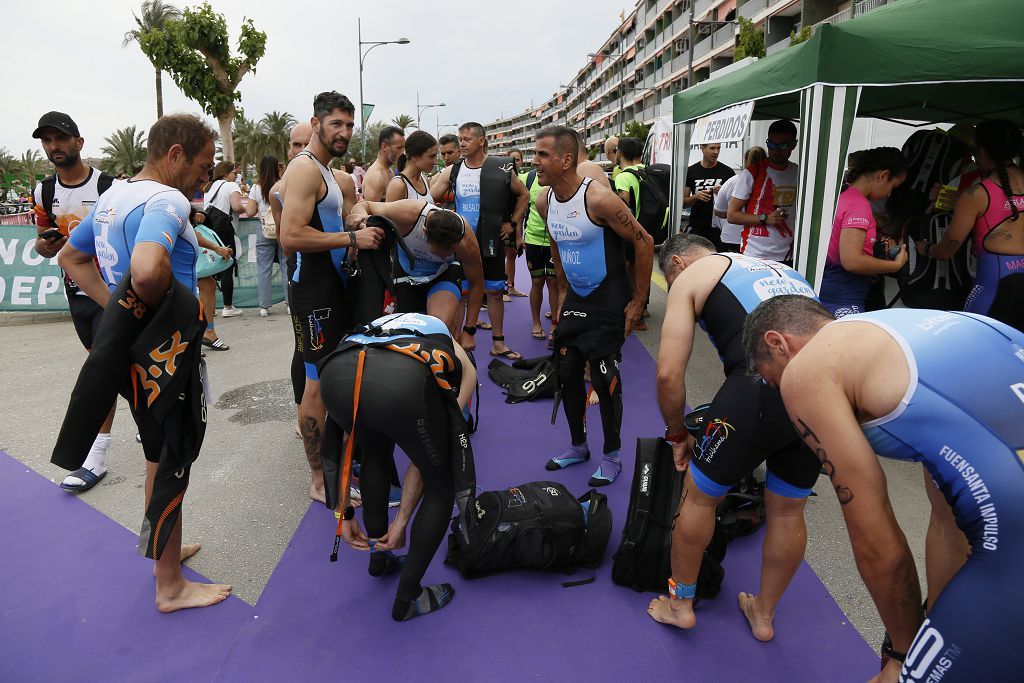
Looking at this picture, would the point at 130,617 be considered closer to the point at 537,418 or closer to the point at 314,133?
the point at 314,133

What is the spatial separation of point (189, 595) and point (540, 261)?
4552 millimetres

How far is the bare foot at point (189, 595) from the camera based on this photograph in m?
2.47

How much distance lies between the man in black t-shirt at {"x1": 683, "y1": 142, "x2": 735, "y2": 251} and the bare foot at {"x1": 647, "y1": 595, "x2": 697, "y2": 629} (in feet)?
17.6

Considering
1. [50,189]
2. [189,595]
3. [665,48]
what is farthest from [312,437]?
[665,48]

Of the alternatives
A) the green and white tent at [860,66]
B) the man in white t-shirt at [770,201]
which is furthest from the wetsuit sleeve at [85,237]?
the man in white t-shirt at [770,201]

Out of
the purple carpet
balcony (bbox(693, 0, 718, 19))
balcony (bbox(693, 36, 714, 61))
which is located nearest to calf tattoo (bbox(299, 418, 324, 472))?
the purple carpet

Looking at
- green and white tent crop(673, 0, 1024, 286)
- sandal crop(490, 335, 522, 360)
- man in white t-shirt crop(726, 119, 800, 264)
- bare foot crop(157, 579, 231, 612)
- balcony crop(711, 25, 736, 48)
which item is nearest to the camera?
bare foot crop(157, 579, 231, 612)

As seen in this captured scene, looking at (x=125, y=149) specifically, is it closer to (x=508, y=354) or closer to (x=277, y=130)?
(x=277, y=130)

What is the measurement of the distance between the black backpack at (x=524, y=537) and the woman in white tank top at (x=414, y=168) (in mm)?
2709

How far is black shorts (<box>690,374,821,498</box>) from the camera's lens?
2.02 m

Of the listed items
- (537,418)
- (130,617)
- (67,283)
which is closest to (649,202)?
(537,418)

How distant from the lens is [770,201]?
4.90 meters

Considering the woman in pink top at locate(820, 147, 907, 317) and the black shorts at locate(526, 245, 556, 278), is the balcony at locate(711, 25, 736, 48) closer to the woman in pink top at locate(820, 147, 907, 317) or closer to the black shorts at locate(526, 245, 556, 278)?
the black shorts at locate(526, 245, 556, 278)

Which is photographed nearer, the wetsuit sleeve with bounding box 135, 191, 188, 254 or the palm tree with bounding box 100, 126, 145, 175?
the wetsuit sleeve with bounding box 135, 191, 188, 254
